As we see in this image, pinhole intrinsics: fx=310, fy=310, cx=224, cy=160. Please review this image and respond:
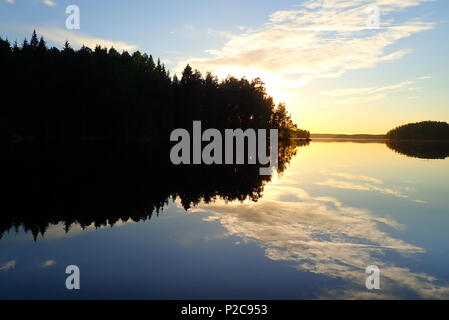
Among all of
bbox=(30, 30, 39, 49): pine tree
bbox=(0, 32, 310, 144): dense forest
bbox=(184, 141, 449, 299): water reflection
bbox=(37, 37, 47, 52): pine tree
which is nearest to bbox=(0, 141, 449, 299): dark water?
bbox=(184, 141, 449, 299): water reflection

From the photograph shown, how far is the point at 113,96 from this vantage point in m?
89.1

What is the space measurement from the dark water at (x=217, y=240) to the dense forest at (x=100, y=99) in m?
64.3

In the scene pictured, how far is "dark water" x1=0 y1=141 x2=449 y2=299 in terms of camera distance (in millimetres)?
8359

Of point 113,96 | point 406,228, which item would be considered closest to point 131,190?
point 406,228

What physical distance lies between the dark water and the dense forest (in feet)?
211

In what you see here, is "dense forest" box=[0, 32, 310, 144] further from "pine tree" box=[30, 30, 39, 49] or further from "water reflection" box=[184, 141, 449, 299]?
"water reflection" box=[184, 141, 449, 299]

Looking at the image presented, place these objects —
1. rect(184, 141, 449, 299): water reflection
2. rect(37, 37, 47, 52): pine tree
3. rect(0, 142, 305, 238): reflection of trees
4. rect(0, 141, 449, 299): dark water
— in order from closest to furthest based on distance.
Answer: rect(0, 141, 449, 299): dark water < rect(184, 141, 449, 299): water reflection < rect(0, 142, 305, 238): reflection of trees < rect(37, 37, 47, 52): pine tree

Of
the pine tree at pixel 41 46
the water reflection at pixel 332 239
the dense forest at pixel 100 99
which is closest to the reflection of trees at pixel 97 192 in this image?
the water reflection at pixel 332 239

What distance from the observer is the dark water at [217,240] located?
27.4 ft

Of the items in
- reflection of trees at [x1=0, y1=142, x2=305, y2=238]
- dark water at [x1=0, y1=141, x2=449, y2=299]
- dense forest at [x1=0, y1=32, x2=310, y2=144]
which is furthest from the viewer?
dense forest at [x1=0, y1=32, x2=310, y2=144]

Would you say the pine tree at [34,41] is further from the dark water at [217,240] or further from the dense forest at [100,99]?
the dark water at [217,240]

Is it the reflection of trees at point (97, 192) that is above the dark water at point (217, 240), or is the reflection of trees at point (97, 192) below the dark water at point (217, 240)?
above

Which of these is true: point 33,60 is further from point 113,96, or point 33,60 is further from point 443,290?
point 443,290

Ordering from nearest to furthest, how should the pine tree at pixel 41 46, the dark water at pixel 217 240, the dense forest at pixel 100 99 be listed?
the dark water at pixel 217 240 < the dense forest at pixel 100 99 < the pine tree at pixel 41 46
